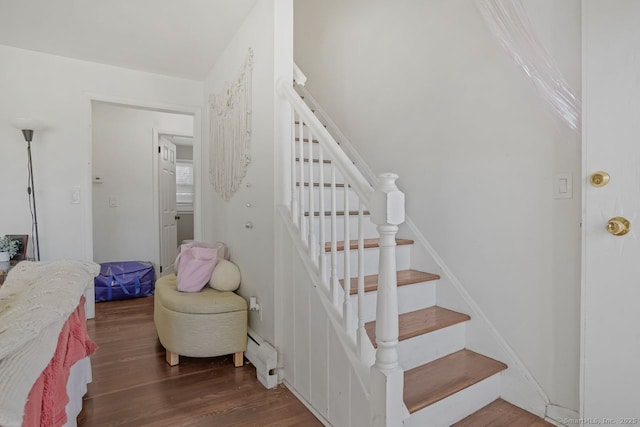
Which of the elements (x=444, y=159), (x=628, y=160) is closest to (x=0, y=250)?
(x=444, y=159)

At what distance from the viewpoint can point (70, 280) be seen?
1.38m

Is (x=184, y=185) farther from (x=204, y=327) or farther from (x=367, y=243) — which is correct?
(x=367, y=243)

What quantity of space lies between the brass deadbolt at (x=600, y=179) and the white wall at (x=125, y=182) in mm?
4482

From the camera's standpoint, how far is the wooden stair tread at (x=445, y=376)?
1.50 meters

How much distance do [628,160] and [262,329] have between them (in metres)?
2.04

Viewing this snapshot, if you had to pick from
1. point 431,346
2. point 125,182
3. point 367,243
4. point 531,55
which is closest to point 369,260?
point 367,243

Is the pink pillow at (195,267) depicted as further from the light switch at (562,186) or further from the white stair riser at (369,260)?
the light switch at (562,186)

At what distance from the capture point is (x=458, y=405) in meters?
1.59

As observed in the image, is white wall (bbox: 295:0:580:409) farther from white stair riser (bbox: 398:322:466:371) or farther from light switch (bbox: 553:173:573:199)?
white stair riser (bbox: 398:322:466:371)

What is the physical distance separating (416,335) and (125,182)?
4117mm

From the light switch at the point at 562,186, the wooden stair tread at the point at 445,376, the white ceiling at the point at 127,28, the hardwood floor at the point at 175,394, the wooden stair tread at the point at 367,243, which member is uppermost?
the white ceiling at the point at 127,28

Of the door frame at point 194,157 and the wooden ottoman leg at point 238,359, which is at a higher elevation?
the door frame at point 194,157

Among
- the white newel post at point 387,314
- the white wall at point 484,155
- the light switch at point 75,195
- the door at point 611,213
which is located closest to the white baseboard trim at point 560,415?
the white wall at point 484,155

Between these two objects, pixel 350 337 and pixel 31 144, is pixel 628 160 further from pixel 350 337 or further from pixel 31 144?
pixel 31 144
